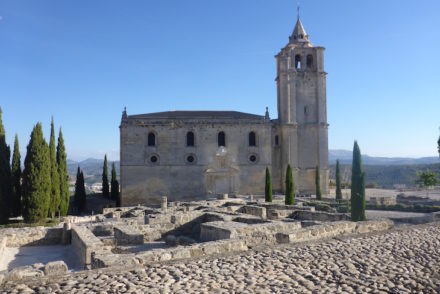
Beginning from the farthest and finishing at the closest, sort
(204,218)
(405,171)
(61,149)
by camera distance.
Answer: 1. (405,171)
2. (61,149)
3. (204,218)

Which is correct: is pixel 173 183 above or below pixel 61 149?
below

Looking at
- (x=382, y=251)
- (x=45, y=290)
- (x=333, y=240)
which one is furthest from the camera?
(x=333, y=240)

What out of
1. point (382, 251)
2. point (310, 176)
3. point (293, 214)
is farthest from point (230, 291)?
point (310, 176)

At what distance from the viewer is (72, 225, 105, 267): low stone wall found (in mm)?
9547

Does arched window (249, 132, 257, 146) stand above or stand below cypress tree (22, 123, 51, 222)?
above

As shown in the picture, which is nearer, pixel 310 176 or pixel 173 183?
pixel 173 183

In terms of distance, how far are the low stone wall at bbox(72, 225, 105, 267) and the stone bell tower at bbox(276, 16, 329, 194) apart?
26.0m

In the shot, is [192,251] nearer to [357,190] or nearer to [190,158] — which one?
[357,190]

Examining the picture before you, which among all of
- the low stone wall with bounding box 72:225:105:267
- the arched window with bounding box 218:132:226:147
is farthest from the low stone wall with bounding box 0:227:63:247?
the arched window with bounding box 218:132:226:147

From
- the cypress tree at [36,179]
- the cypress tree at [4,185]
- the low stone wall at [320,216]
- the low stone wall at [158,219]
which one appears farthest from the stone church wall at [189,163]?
the low stone wall at [158,219]

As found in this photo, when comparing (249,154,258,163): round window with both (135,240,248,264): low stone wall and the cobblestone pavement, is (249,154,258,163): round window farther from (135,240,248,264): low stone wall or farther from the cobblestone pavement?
the cobblestone pavement

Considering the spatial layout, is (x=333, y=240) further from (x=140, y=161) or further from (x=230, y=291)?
(x=140, y=161)

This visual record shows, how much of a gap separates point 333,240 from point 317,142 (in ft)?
90.6

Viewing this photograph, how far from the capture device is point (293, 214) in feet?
60.4
